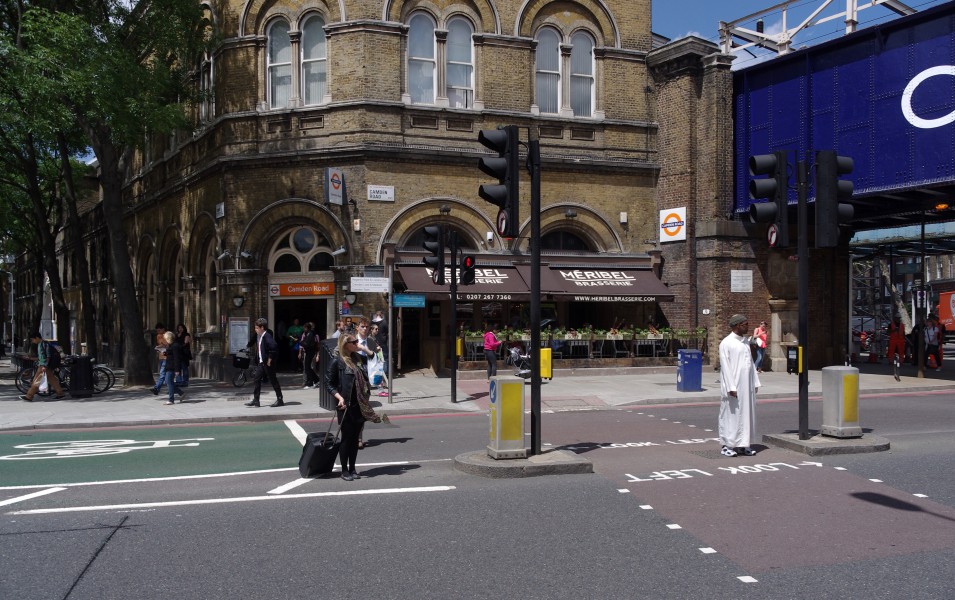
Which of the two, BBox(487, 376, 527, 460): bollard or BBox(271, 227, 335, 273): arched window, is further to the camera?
BBox(271, 227, 335, 273): arched window

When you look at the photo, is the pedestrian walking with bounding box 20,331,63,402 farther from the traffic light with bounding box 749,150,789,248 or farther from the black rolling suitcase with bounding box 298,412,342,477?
the traffic light with bounding box 749,150,789,248

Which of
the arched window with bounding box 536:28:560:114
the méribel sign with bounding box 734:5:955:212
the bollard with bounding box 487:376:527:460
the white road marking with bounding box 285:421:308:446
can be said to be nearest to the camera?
the bollard with bounding box 487:376:527:460

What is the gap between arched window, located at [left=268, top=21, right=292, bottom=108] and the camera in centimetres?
2120

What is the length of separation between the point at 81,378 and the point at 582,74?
50.8ft

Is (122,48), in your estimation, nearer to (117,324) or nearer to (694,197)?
(694,197)

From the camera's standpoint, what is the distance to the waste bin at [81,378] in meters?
17.2

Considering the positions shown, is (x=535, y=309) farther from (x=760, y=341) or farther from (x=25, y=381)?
(x=25, y=381)

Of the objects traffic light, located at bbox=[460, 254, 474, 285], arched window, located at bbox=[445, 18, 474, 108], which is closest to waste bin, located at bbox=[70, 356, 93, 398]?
traffic light, located at bbox=[460, 254, 474, 285]

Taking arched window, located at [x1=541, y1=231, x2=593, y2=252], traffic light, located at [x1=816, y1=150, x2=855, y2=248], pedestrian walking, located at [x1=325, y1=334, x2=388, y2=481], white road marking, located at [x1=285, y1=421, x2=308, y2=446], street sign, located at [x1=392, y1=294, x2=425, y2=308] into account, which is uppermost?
arched window, located at [x1=541, y1=231, x2=593, y2=252]

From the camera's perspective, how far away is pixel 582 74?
2269 cm

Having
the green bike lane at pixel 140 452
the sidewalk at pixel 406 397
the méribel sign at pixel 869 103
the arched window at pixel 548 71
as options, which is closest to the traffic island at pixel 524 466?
the green bike lane at pixel 140 452

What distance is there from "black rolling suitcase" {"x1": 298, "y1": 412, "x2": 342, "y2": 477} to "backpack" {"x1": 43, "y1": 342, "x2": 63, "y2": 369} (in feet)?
37.3

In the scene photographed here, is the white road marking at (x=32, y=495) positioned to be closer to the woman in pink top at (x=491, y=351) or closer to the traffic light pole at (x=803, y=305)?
the traffic light pole at (x=803, y=305)

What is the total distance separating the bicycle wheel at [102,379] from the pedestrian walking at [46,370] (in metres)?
1.18
